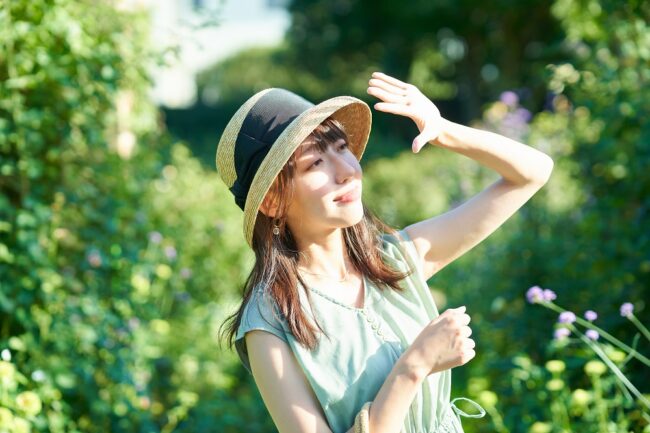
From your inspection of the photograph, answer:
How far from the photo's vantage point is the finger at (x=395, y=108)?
163cm

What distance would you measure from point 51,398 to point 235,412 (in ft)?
3.32

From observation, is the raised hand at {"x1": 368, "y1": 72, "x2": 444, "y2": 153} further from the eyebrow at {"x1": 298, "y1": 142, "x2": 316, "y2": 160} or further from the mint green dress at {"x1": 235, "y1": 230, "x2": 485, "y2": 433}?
the mint green dress at {"x1": 235, "y1": 230, "x2": 485, "y2": 433}

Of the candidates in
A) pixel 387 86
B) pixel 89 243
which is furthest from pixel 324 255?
pixel 89 243

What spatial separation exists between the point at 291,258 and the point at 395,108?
1.25 feet

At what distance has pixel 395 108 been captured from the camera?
1652mm

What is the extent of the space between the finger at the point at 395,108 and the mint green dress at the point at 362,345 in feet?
1.14

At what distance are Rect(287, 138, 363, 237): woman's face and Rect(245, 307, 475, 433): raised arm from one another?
252mm

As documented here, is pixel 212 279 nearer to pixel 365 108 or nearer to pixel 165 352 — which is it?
pixel 165 352

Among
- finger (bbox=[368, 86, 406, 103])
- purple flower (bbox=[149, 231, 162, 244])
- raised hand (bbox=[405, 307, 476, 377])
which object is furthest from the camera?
purple flower (bbox=[149, 231, 162, 244])

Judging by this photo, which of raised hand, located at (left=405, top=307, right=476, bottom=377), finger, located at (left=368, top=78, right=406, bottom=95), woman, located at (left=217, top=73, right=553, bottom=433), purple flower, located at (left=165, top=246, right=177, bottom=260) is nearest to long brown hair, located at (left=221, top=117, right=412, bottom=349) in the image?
woman, located at (left=217, top=73, right=553, bottom=433)

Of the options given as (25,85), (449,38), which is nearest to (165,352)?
(25,85)

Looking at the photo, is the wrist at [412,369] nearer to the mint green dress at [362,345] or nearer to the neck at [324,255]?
the mint green dress at [362,345]

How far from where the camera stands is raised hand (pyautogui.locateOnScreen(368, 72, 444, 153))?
1670 mm

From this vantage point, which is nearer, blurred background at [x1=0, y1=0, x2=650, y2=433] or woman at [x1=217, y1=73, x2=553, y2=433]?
woman at [x1=217, y1=73, x2=553, y2=433]
